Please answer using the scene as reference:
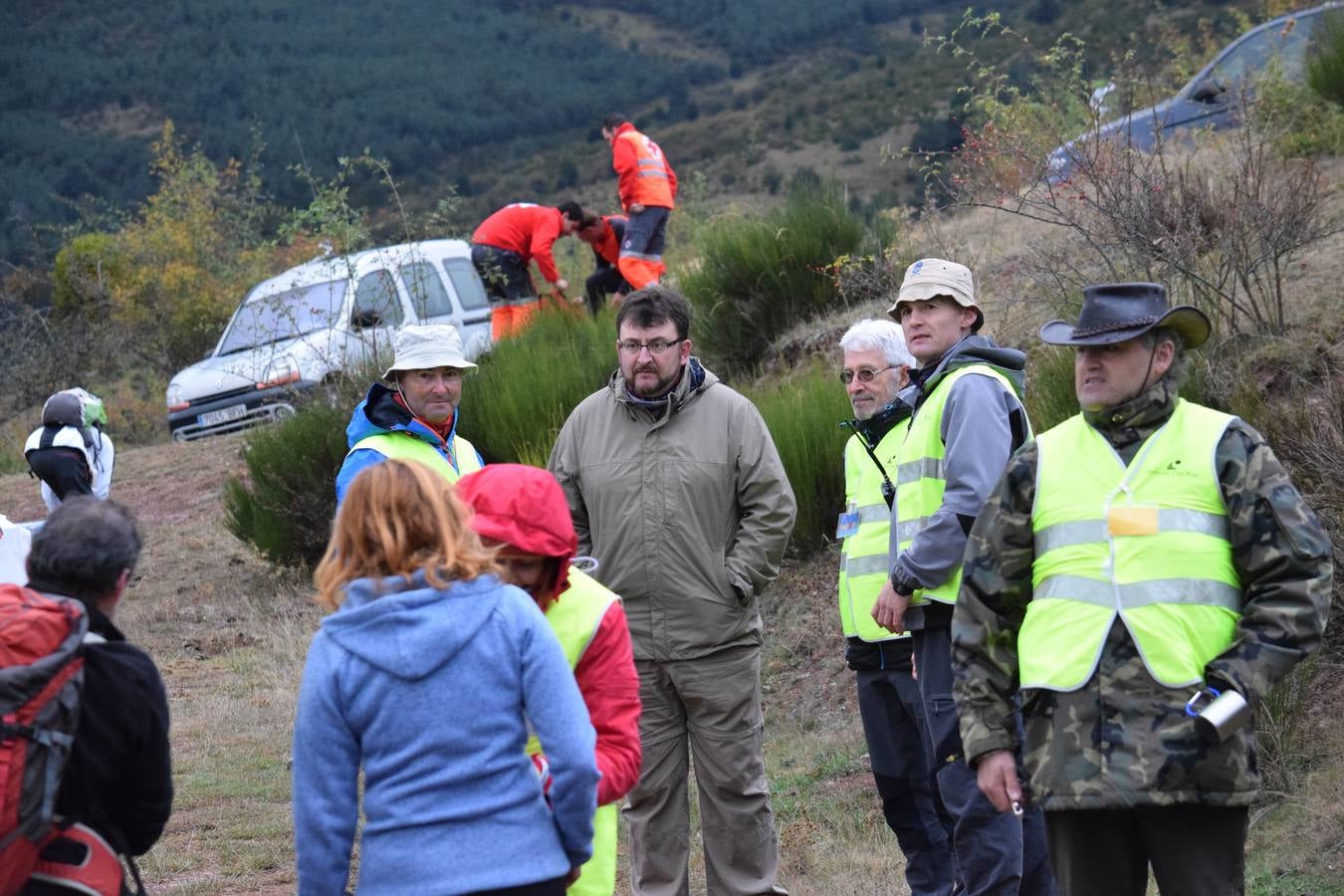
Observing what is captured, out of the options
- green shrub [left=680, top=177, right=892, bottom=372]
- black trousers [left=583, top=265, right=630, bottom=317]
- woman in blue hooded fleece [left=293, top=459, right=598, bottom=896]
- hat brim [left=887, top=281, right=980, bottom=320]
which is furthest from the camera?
black trousers [left=583, top=265, right=630, bottom=317]

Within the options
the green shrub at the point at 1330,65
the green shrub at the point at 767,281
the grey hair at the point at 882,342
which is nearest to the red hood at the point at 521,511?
the grey hair at the point at 882,342

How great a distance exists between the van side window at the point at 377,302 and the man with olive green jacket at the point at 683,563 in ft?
22.6

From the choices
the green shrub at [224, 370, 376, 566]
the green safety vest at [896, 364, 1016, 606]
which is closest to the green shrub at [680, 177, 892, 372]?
the green shrub at [224, 370, 376, 566]

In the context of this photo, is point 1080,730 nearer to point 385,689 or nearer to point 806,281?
point 385,689

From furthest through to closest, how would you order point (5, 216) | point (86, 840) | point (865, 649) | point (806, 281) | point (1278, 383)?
point (5, 216) → point (806, 281) → point (1278, 383) → point (865, 649) → point (86, 840)

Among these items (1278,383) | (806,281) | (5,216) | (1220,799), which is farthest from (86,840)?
(5,216)

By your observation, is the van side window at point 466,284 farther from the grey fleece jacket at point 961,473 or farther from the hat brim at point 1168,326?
the hat brim at point 1168,326

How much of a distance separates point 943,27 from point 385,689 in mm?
55199

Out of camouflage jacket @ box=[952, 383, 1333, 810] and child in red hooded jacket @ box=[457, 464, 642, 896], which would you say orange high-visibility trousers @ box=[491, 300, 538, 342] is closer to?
child in red hooded jacket @ box=[457, 464, 642, 896]

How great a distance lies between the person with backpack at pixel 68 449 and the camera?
9469 millimetres

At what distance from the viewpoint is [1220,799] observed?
3221mm

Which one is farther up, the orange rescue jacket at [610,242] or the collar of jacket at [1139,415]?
the collar of jacket at [1139,415]

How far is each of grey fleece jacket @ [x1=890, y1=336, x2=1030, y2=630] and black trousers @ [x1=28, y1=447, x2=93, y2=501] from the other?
650 centimetres

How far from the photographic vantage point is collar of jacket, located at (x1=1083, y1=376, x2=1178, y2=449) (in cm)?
346
